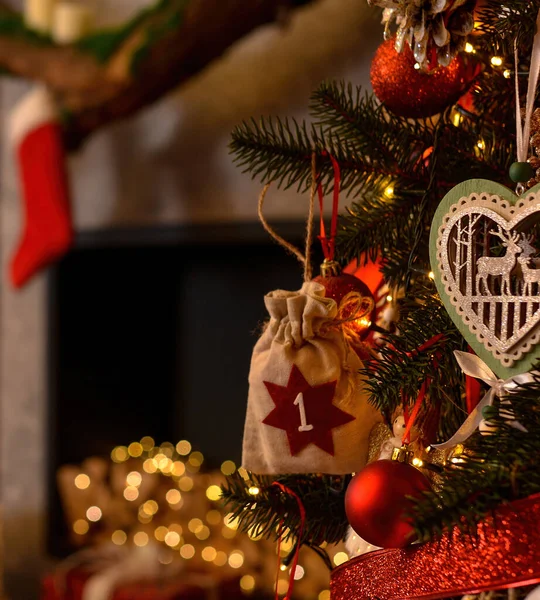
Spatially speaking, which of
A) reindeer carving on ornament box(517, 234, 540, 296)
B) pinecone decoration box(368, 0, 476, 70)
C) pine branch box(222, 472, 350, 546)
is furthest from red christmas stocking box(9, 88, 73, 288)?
reindeer carving on ornament box(517, 234, 540, 296)

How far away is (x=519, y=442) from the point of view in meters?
0.43

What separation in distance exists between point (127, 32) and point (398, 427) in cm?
138

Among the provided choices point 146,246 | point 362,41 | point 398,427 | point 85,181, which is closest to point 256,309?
point 146,246

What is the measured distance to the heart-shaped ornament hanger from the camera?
1.52 feet

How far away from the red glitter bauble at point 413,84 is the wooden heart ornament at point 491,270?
0.44 feet

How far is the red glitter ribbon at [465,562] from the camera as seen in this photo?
1.44 ft

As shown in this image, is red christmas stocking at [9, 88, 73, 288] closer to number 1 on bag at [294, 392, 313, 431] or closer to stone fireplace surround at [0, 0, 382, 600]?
stone fireplace surround at [0, 0, 382, 600]

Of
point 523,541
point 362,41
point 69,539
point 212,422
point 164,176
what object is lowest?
point 69,539

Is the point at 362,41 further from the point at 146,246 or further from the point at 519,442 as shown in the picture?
the point at 519,442

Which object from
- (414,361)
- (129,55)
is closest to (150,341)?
(129,55)

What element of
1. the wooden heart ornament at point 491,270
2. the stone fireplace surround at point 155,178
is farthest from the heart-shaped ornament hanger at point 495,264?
the stone fireplace surround at point 155,178

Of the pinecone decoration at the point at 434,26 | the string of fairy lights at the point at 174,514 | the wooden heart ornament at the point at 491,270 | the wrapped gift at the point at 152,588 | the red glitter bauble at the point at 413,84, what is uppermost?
the pinecone decoration at the point at 434,26

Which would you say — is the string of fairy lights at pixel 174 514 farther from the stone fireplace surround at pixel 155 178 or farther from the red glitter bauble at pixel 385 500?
the red glitter bauble at pixel 385 500

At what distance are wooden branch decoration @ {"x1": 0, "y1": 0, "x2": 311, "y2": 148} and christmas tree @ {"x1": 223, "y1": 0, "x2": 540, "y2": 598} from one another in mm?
920
